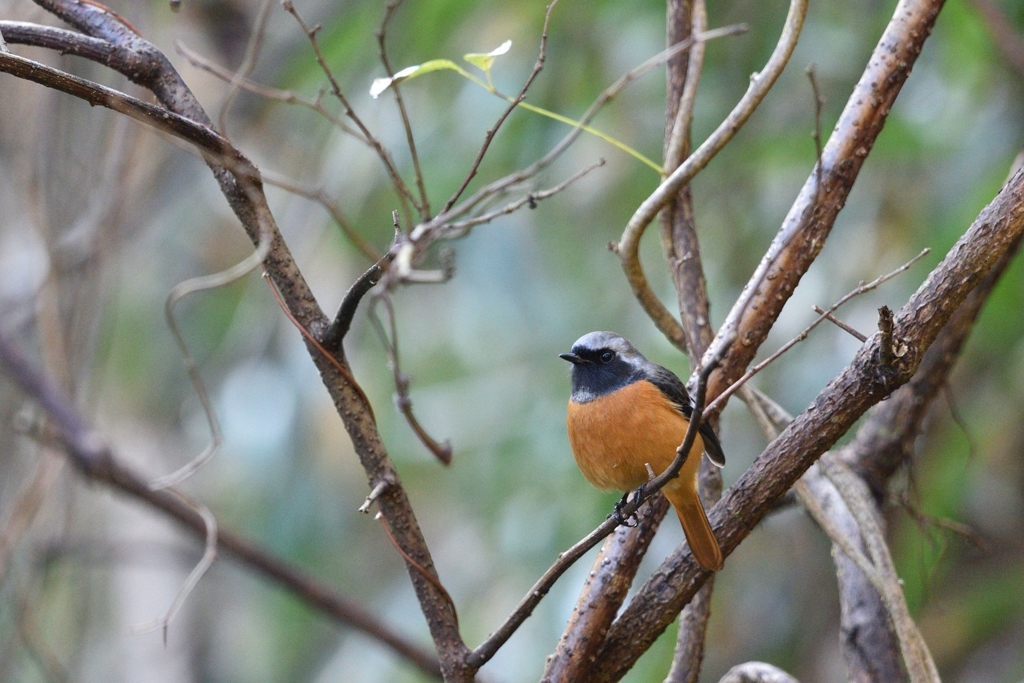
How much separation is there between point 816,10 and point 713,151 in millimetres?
3130

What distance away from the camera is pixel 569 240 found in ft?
17.6

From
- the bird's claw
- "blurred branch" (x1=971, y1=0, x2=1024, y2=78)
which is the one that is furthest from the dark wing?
"blurred branch" (x1=971, y1=0, x2=1024, y2=78)

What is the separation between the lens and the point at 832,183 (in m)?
2.36

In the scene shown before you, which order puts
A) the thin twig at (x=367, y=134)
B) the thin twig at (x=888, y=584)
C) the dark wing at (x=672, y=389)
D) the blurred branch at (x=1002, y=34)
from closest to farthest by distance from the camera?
the thin twig at (x=367, y=134) → the thin twig at (x=888, y=584) → the dark wing at (x=672, y=389) → the blurred branch at (x=1002, y=34)

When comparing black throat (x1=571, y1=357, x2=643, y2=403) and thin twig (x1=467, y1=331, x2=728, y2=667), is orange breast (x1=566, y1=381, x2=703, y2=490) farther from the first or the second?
thin twig (x1=467, y1=331, x2=728, y2=667)

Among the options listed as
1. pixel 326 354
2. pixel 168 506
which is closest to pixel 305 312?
pixel 326 354

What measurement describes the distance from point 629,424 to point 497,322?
10.5ft

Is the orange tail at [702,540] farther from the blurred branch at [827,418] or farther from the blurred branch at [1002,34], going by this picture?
the blurred branch at [1002,34]

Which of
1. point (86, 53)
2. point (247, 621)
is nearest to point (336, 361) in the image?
point (86, 53)

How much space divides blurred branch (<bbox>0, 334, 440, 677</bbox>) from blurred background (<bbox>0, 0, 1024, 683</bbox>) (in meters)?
0.30

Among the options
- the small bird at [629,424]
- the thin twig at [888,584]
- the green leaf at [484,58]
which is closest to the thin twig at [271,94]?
the green leaf at [484,58]

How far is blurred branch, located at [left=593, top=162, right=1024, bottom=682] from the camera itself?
72.4 inches

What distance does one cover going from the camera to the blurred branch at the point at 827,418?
1.84 metres

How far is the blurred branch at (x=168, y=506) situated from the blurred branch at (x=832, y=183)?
1757 millimetres
